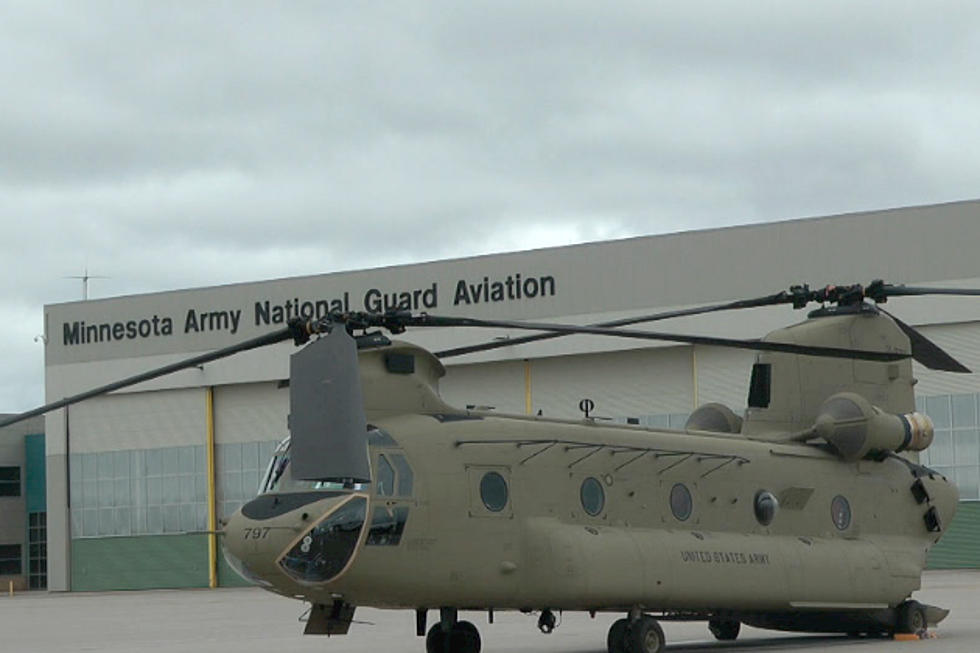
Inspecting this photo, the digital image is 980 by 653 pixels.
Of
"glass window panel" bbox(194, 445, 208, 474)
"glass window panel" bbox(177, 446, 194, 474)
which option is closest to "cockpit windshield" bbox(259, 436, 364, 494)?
"glass window panel" bbox(194, 445, 208, 474)

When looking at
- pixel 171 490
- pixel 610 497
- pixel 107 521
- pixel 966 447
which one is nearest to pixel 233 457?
pixel 171 490

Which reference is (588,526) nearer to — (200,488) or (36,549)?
(200,488)

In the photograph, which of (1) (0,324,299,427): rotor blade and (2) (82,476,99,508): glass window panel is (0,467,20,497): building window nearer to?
(2) (82,476,99,508): glass window panel

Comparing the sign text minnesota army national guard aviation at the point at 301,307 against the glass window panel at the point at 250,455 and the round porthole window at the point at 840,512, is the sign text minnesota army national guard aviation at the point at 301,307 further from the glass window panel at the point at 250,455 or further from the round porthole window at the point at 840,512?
the round porthole window at the point at 840,512

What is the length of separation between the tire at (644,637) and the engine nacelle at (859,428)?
4887 mm

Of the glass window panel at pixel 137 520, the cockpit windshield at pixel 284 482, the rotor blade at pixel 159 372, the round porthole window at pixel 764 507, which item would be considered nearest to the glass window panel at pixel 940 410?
the round porthole window at pixel 764 507

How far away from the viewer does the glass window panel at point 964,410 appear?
1789 inches

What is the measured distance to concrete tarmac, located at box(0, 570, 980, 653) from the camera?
22625mm

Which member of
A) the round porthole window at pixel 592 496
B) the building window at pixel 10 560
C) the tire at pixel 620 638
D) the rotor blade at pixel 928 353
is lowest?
the tire at pixel 620 638

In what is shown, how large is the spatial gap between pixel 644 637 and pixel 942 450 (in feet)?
93.2

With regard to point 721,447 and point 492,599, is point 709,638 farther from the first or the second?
point 492,599

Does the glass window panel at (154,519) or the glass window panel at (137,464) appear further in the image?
the glass window panel at (137,464)

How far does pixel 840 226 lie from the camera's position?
153ft

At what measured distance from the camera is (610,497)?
799 inches
